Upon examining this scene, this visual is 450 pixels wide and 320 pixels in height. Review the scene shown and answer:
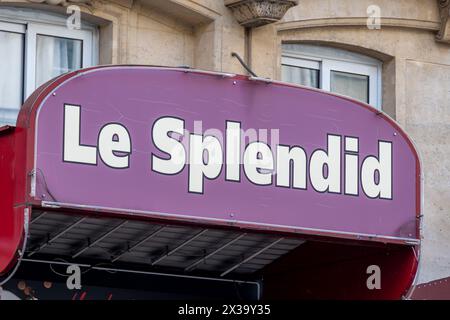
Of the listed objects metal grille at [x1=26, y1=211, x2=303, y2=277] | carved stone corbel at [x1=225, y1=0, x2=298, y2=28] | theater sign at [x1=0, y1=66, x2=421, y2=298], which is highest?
carved stone corbel at [x1=225, y1=0, x2=298, y2=28]

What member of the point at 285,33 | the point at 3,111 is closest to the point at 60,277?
the point at 3,111

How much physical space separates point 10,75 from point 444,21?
5.66 meters

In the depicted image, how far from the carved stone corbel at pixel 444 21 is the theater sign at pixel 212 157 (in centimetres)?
373

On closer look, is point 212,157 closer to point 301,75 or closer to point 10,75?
point 10,75

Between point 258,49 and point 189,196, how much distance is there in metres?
3.85

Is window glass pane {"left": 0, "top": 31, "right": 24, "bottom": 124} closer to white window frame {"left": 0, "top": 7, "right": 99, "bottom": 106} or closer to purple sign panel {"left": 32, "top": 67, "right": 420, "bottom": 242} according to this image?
white window frame {"left": 0, "top": 7, "right": 99, "bottom": 106}

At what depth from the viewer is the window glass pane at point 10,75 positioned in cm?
1501

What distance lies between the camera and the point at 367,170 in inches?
543

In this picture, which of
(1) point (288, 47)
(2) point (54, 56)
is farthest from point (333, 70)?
(2) point (54, 56)

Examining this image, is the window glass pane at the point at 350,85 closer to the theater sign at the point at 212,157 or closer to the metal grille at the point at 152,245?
the metal grille at the point at 152,245

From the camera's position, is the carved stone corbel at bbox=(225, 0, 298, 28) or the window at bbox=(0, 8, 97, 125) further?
the carved stone corbel at bbox=(225, 0, 298, 28)

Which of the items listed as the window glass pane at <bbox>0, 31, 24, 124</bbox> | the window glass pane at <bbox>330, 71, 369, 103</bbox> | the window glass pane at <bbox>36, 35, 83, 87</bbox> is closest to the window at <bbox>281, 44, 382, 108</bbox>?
the window glass pane at <bbox>330, 71, 369, 103</bbox>

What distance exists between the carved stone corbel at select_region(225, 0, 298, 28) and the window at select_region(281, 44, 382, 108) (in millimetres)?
1054

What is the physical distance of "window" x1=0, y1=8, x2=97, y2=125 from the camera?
15055 millimetres
